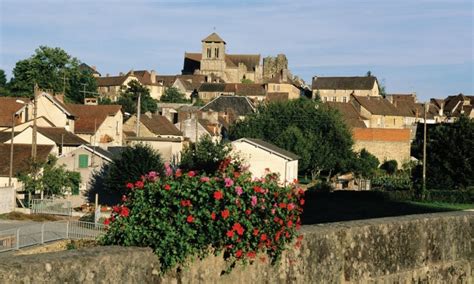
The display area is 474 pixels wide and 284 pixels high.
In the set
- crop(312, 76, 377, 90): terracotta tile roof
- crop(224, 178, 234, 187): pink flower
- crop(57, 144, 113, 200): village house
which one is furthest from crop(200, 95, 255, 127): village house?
crop(224, 178, 234, 187): pink flower

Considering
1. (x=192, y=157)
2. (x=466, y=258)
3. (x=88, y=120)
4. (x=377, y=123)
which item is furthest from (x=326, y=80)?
(x=466, y=258)

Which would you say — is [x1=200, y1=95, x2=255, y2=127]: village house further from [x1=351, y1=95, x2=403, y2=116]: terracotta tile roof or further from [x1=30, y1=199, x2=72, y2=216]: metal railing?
[x1=30, y1=199, x2=72, y2=216]: metal railing

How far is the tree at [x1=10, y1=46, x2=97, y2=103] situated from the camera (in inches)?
4289

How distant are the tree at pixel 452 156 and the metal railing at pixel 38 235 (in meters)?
29.5

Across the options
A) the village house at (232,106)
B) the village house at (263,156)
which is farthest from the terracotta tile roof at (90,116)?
the village house at (232,106)

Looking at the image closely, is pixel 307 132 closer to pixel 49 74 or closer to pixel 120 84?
pixel 49 74

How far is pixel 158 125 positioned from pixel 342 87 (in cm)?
9015

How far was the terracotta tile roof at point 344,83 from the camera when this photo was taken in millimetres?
169750

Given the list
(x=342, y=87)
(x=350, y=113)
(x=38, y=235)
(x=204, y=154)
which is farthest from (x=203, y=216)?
(x=342, y=87)

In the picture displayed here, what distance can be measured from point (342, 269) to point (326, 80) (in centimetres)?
16907

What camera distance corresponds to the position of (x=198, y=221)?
250 inches

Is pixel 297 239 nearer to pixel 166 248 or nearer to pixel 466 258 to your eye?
pixel 166 248

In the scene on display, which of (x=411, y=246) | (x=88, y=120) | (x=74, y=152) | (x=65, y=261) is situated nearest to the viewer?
(x=65, y=261)

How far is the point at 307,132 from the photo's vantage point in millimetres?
86000
